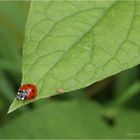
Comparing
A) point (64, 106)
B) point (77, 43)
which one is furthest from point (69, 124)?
point (77, 43)

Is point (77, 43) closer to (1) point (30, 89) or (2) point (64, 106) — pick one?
(1) point (30, 89)

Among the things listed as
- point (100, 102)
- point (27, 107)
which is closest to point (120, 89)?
point (100, 102)

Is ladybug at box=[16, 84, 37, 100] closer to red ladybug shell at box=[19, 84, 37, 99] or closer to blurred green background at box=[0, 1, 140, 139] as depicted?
red ladybug shell at box=[19, 84, 37, 99]

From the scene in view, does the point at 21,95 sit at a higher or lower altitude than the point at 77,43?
lower

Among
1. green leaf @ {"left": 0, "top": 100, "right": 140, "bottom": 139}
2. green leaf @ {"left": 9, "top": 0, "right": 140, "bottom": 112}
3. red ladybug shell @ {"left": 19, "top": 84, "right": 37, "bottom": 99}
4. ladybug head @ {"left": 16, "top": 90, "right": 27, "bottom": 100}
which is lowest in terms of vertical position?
green leaf @ {"left": 0, "top": 100, "right": 140, "bottom": 139}

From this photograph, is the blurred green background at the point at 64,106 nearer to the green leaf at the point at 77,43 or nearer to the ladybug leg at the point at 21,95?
the ladybug leg at the point at 21,95

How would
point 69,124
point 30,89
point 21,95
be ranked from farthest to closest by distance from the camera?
point 69,124 < point 21,95 < point 30,89

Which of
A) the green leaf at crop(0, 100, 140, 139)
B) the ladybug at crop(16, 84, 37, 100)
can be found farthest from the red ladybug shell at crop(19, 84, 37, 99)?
the green leaf at crop(0, 100, 140, 139)
